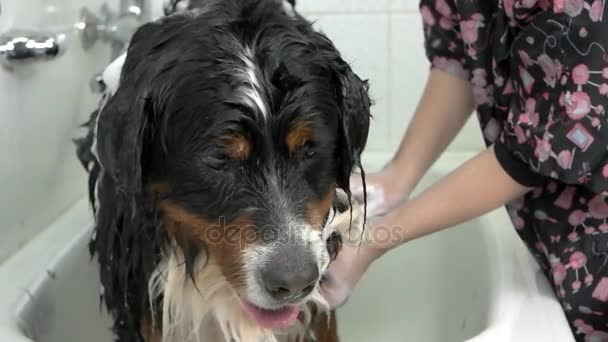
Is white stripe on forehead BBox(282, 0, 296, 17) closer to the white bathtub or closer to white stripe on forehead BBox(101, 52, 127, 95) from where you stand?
white stripe on forehead BBox(101, 52, 127, 95)

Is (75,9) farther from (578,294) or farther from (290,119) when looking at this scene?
(578,294)

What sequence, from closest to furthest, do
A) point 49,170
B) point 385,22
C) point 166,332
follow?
point 166,332, point 49,170, point 385,22

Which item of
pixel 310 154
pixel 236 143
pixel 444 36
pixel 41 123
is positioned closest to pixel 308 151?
pixel 310 154

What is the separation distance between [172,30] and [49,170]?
504 millimetres

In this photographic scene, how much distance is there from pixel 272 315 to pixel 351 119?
0.95 ft

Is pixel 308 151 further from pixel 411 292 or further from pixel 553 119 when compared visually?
pixel 411 292

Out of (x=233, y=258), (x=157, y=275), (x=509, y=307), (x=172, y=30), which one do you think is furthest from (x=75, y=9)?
(x=509, y=307)

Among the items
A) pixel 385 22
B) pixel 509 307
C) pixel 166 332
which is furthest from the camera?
pixel 385 22

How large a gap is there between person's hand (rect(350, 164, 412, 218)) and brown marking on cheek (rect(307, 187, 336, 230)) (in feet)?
1.04

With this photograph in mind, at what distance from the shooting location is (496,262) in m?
1.17

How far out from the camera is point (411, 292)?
1550mm

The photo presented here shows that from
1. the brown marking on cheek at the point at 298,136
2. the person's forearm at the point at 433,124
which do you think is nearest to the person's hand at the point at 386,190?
the person's forearm at the point at 433,124

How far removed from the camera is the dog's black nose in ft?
2.73

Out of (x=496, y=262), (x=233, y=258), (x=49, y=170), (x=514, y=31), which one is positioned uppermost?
(x=514, y=31)
